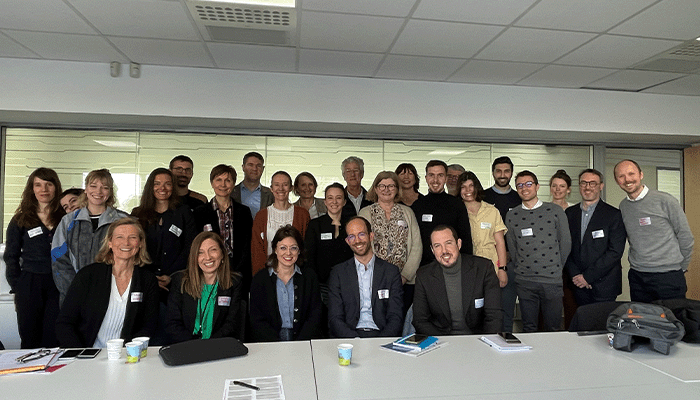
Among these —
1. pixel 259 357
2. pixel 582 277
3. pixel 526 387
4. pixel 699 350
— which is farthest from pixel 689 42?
pixel 259 357

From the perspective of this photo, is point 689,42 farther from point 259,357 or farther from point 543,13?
point 259,357

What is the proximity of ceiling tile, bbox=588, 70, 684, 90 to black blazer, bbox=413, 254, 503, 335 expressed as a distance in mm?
3122

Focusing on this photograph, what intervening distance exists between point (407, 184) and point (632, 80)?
2.88 metres

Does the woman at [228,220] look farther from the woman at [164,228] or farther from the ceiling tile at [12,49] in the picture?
the ceiling tile at [12,49]

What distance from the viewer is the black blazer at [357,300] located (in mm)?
2902

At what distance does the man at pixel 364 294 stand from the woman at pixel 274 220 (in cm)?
77

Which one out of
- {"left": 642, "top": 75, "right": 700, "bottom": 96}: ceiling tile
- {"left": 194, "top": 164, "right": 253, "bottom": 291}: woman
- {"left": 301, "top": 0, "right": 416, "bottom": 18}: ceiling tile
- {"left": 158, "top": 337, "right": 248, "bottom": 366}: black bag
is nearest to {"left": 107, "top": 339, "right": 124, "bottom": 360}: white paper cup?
{"left": 158, "top": 337, "right": 248, "bottom": 366}: black bag

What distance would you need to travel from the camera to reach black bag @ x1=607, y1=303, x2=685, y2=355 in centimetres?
202

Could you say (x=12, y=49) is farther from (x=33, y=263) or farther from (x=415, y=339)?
(x=415, y=339)

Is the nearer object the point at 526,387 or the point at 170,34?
the point at 526,387

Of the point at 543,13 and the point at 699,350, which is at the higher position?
the point at 543,13

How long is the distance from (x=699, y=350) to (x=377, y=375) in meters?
1.58

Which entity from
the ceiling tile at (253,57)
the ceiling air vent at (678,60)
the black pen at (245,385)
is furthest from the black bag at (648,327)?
the ceiling tile at (253,57)

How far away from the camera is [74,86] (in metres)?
4.34
